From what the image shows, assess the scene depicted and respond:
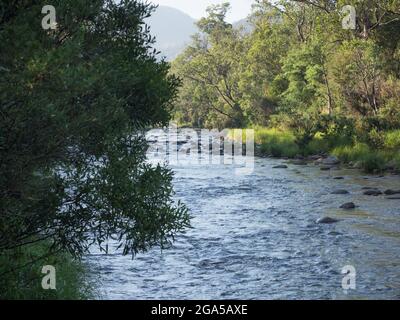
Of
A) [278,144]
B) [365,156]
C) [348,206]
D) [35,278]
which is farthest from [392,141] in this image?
[35,278]

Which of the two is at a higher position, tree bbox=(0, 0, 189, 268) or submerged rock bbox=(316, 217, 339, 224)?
tree bbox=(0, 0, 189, 268)

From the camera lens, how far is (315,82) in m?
44.7

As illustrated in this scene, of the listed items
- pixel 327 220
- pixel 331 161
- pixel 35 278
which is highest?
pixel 331 161

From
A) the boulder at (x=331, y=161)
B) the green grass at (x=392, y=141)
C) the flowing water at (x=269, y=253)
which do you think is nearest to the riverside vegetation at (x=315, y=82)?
the green grass at (x=392, y=141)

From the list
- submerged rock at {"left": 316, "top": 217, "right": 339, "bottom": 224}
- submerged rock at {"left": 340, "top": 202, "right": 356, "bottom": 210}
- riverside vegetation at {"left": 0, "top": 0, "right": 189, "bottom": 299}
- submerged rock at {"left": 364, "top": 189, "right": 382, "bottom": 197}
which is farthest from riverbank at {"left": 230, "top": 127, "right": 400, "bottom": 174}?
riverside vegetation at {"left": 0, "top": 0, "right": 189, "bottom": 299}

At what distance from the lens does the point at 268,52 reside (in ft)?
186

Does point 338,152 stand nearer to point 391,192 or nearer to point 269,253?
point 391,192

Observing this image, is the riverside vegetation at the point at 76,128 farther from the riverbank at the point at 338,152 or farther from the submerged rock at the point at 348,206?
the riverbank at the point at 338,152

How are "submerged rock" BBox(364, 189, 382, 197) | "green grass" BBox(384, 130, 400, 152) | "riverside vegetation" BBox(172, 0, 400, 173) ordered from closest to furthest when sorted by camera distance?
"submerged rock" BBox(364, 189, 382, 197), "green grass" BBox(384, 130, 400, 152), "riverside vegetation" BBox(172, 0, 400, 173)

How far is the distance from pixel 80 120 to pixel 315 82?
1587 inches

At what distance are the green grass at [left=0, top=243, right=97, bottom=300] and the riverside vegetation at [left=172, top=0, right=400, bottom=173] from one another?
811 inches

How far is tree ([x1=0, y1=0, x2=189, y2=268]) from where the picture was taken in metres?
5.74

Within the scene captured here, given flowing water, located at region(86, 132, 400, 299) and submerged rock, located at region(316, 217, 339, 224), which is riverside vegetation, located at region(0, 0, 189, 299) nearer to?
flowing water, located at region(86, 132, 400, 299)

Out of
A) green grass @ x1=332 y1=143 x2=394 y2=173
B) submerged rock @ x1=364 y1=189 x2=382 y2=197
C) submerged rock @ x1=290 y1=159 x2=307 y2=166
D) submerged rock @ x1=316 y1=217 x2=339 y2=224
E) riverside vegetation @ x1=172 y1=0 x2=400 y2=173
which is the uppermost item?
riverside vegetation @ x1=172 y1=0 x2=400 y2=173
